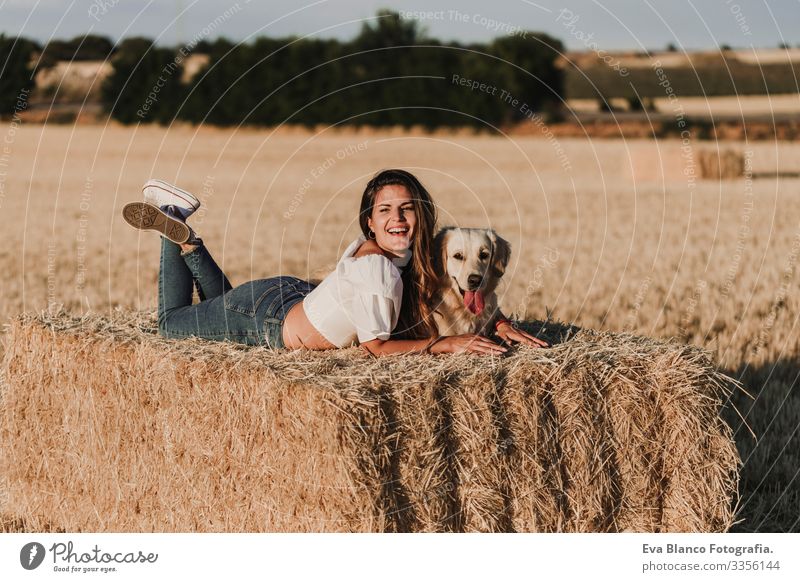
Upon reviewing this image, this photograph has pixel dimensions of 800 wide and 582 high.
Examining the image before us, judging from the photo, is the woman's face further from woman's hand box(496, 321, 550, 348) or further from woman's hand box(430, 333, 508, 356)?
woman's hand box(496, 321, 550, 348)

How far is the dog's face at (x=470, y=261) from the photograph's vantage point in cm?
589

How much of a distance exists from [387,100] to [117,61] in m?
13.7

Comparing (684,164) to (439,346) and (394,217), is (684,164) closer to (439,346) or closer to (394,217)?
(394,217)

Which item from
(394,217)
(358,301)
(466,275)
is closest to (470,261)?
(466,275)

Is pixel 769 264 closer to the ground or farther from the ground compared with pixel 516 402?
farther from the ground

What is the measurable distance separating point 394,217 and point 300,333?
3.05 ft

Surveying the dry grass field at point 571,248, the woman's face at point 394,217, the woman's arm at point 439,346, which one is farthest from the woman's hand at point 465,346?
the dry grass field at point 571,248

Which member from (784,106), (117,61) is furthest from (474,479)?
(784,106)

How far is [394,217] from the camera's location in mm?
5988

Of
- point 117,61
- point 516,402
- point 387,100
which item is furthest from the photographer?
point 387,100

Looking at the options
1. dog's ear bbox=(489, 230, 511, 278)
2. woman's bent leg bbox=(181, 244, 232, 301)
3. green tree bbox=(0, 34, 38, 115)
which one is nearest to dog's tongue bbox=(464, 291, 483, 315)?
dog's ear bbox=(489, 230, 511, 278)

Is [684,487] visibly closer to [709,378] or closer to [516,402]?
[709,378]

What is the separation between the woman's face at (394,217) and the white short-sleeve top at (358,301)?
0.16m
